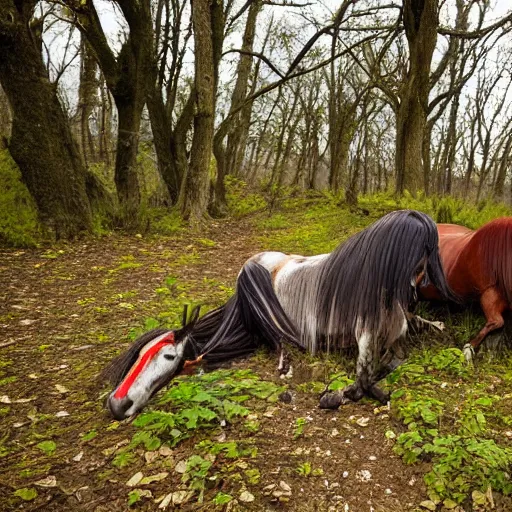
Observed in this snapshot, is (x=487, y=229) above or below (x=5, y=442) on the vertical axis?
above

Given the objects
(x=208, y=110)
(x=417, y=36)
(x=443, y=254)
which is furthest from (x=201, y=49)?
(x=443, y=254)

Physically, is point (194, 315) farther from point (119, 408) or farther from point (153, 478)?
point (153, 478)

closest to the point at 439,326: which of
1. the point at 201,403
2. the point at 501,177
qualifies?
the point at 201,403

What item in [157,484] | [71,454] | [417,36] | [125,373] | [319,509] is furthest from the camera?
[417,36]

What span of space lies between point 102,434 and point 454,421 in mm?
2152

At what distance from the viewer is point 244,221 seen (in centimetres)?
1331

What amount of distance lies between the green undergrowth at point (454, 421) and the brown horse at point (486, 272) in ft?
0.87

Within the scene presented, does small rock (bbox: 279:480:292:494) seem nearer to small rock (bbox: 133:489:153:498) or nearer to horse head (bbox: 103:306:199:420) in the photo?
small rock (bbox: 133:489:153:498)

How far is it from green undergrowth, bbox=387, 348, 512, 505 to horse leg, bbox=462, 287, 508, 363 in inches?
6.0

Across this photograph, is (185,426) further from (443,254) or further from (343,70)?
(343,70)

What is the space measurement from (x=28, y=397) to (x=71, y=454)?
949 mm

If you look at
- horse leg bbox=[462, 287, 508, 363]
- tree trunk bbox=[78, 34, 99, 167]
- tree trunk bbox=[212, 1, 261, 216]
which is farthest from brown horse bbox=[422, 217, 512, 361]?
tree trunk bbox=[78, 34, 99, 167]

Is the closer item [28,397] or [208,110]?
[28,397]

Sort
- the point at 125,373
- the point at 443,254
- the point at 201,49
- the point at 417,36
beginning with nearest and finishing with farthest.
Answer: the point at 125,373, the point at 443,254, the point at 417,36, the point at 201,49
